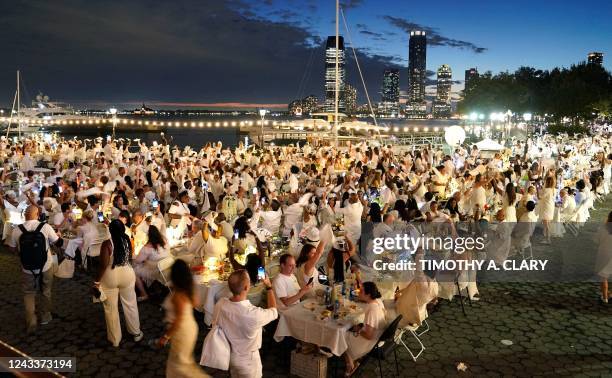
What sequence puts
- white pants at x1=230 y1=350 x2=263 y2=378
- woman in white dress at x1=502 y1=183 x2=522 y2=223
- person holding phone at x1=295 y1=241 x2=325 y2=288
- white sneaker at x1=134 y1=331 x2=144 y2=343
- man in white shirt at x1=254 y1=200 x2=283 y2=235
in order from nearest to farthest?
white pants at x1=230 y1=350 x2=263 y2=378 → person holding phone at x1=295 y1=241 x2=325 y2=288 → white sneaker at x1=134 y1=331 x2=144 y2=343 → man in white shirt at x1=254 y1=200 x2=283 y2=235 → woman in white dress at x1=502 y1=183 x2=522 y2=223

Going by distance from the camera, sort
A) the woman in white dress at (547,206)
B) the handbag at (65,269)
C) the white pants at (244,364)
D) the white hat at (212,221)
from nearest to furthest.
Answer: the white pants at (244,364) < the white hat at (212,221) < the handbag at (65,269) < the woman in white dress at (547,206)

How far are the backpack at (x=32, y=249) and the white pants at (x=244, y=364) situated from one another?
350cm

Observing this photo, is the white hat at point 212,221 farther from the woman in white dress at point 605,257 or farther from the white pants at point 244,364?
the woman in white dress at point 605,257

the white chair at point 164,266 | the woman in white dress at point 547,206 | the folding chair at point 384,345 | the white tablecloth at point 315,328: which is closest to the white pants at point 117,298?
the white chair at point 164,266

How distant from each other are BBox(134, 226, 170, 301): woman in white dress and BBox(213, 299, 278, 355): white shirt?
3235 millimetres

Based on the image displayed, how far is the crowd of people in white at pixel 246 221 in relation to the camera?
14.0ft

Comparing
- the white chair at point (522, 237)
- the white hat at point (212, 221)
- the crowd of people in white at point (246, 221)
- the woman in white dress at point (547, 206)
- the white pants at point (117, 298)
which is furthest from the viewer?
the woman in white dress at point (547, 206)

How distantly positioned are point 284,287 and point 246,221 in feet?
5.95

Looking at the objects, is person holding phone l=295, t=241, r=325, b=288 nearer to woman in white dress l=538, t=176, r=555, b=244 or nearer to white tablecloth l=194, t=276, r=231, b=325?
white tablecloth l=194, t=276, r=231, b=325

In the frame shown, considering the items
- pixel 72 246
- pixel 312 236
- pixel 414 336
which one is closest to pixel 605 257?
pixel 414 336

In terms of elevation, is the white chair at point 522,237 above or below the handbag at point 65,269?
above

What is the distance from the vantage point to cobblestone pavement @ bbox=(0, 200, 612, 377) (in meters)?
5.54

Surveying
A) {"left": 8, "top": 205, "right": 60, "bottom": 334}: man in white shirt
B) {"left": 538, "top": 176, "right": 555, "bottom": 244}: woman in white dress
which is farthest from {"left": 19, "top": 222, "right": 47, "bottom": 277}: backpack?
{"left": 538, "top": 176, "right": 555, "bottom": 244}: woman in white dress

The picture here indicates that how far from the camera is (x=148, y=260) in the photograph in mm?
7207
